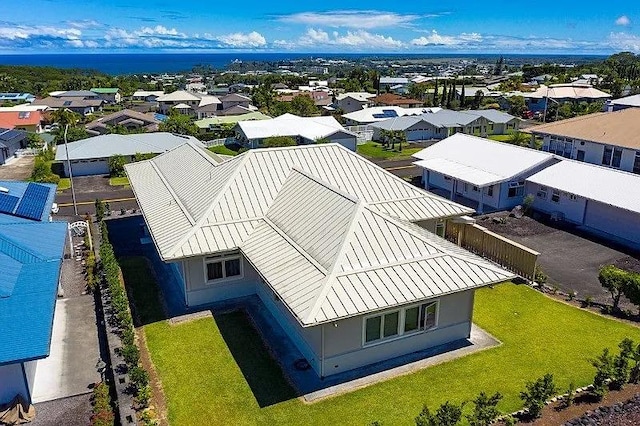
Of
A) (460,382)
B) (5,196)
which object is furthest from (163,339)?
(5,196)

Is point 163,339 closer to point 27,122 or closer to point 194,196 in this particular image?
point 194,196

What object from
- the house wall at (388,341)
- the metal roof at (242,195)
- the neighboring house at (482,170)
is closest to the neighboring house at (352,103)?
the neighboring house at (482,170)

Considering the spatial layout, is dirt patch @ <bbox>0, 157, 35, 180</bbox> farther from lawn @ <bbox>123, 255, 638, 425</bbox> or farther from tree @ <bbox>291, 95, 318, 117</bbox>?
tree @ <bbox>291, 95, 318, 117</bbox>

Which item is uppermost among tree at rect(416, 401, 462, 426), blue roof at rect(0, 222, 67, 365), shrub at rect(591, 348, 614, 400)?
blue roof at rect(0, 222, 67, 365)

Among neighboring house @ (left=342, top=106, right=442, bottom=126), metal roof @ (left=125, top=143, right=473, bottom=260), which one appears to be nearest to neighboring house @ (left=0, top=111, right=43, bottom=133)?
neighboring house @ (left=342, top=106, right=442, bottom=126)

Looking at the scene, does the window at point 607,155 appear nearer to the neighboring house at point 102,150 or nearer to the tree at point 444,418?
the tree at point 444,418

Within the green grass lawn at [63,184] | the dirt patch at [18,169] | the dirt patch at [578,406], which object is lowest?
the green grass lawn at [63,184]

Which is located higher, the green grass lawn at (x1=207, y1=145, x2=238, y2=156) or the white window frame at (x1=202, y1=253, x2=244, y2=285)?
the white window frame at (x1=202, y1=253, x2=244, y2=285)
